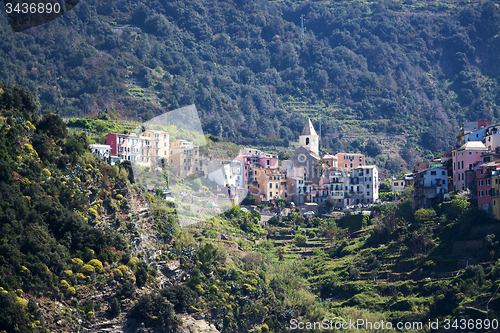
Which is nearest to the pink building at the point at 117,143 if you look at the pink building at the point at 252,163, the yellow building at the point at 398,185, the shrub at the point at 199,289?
the pink building at the point at 252,163

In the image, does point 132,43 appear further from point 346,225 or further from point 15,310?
point 15,310

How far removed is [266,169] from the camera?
97.4m

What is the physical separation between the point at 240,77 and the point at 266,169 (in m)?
89.8

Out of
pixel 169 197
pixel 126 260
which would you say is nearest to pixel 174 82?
pixel 169 197

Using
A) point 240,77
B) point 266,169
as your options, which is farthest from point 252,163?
point 240,77

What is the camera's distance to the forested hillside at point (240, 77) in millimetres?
145125

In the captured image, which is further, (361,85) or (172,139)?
(361,85)

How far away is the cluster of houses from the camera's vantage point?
79062 millimetres

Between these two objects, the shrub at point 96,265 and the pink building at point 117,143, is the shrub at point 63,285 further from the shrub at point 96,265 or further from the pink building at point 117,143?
the pink building at point 117,143

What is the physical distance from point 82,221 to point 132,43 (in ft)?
375

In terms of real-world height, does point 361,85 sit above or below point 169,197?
above

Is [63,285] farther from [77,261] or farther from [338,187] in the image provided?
[338,187]

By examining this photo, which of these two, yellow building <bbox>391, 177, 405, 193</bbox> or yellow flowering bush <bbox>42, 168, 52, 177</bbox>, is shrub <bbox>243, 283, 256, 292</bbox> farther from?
yellow building <bbox>391, 177, 405, 193</bbox>

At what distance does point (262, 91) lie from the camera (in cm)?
17962
